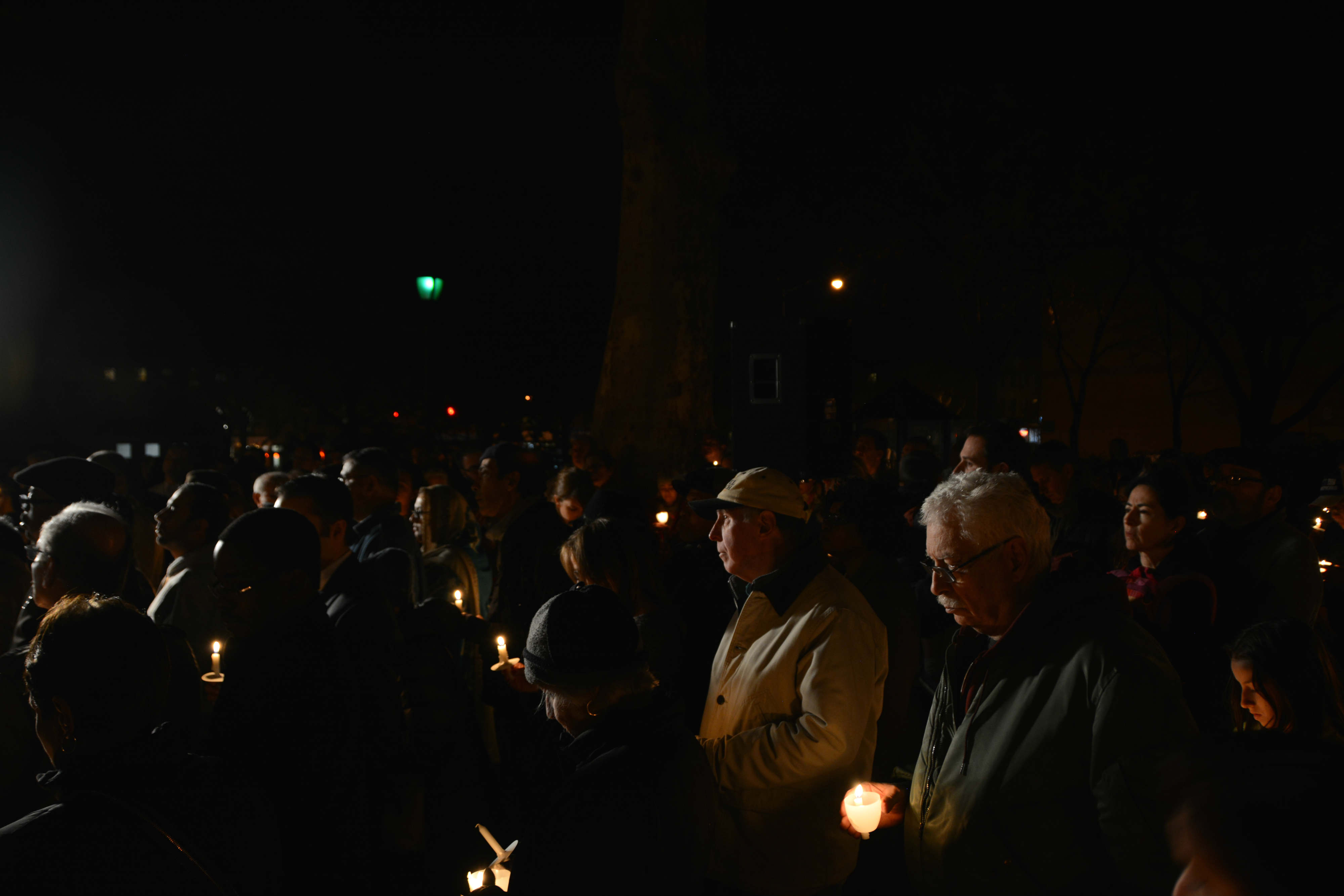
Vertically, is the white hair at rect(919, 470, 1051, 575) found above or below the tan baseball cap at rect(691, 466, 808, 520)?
above

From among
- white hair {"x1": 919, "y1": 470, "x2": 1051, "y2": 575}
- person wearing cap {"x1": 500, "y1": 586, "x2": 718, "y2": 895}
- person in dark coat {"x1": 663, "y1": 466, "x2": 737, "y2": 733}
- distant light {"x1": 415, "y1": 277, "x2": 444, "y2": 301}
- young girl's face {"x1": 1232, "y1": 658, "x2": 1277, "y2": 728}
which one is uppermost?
distant light {"x1": 415, "y1": 277, "x2": 444, "y2": 301}

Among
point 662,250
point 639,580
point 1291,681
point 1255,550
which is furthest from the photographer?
point 662,250

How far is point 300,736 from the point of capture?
2561mm

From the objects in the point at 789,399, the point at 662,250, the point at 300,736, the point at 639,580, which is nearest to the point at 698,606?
the point at 639,580

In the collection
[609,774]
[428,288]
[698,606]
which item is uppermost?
[428,288]

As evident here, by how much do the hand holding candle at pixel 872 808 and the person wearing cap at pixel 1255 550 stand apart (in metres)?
2.16

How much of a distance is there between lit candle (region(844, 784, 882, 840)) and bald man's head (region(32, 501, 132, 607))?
9.65 feet

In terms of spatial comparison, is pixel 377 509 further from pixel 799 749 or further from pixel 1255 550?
pixel 1255 550

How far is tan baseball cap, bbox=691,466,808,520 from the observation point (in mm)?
3250

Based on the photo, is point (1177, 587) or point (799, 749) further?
point (1177, 587)

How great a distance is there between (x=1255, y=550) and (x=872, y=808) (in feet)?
9.22

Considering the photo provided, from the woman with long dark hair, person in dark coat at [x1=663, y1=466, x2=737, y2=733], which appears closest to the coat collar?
person in dark coat at [x1=663, y1=466, x2=737, y2=733]

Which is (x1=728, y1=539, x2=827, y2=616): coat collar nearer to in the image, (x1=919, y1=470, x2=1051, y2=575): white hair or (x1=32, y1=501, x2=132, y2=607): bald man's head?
(x1=919, y1=470, x2=1051, y2=575): white hair

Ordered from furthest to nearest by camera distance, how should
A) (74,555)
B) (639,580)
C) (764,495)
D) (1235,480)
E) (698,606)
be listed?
1. (698,606)
2. (1235,480)
3. (639,580)
4. (74,555)
5. (764,495)
